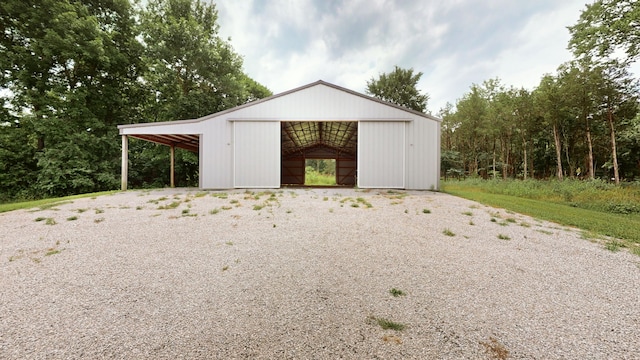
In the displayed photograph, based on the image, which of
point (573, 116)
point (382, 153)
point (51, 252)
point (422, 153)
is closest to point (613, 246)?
point (422, 153)

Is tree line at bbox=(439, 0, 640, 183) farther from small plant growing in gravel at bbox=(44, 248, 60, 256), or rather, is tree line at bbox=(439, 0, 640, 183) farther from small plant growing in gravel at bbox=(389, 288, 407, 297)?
small plant growing in gravel at bbox=(44, 248, 60, 256)

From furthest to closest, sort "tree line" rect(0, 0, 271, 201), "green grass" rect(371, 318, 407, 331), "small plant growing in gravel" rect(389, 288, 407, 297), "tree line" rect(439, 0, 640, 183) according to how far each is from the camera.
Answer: "tree line" rect(0, 0, 271, 201)
"tree line" rect(439, 0, 640, 183)
"small plant growing in gravel" rect(389, 288, 407, 297)
"green grass" rect(371, 318, 407, 331)

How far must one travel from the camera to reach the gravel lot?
1632mm

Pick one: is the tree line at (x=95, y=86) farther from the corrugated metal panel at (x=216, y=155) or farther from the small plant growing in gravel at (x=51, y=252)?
the small plant growing in gravel at (x=51, y=252)

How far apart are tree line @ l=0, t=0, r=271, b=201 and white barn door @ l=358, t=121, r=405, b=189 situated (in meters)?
11.2

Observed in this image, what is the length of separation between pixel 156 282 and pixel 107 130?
642 inches

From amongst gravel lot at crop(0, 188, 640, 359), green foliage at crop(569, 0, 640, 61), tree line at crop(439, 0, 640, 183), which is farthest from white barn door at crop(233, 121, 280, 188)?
tree line at crop(439, 0, 640, 183)

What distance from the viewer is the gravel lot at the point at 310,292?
163 cm

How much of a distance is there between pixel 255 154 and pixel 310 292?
858 cm

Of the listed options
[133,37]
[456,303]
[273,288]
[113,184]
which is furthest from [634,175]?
[133,37]

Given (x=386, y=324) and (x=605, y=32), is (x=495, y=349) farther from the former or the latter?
(x=605, y=32)

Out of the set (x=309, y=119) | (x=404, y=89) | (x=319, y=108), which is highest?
(x=404, y=89)

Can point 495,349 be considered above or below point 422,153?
below

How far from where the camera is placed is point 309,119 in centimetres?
1026
